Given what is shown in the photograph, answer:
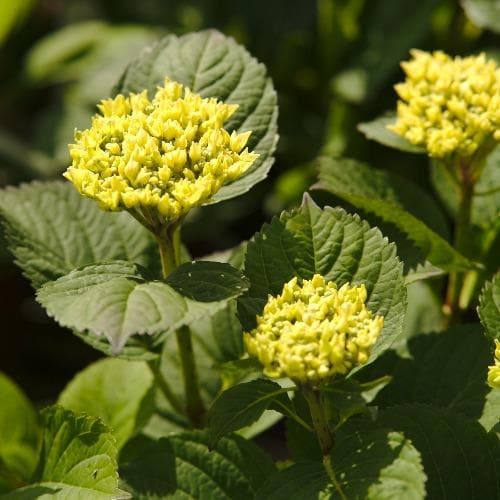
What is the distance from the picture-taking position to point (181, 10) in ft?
8.59

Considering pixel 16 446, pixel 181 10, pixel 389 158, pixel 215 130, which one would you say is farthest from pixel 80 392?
pixel 181 10

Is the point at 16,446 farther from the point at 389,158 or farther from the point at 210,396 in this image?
the point at 389,158

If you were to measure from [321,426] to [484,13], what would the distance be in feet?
3.53

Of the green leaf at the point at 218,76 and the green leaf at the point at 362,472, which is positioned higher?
the green leaf at the point at 218,76

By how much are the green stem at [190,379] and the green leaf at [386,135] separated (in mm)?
436

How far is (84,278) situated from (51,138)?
1.35 metres

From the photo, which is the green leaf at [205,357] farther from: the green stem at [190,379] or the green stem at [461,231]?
the green stem at [461,231]

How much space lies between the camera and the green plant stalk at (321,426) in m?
1.03

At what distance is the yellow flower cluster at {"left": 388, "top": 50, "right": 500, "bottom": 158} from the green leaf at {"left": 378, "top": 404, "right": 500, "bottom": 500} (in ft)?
1.24

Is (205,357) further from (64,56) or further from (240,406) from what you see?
(64,56)

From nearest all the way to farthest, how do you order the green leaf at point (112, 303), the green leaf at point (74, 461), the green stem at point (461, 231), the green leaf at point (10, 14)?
1. the green leaf at point (112, 303)
2. the green leaf at point (74, 461)
3. the green stem at point (461, 231)
4. the green leaf at point (10, 14)

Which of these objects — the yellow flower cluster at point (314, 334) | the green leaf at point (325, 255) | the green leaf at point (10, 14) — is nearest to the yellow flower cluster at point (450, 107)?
the green leaf at point (325, 255)

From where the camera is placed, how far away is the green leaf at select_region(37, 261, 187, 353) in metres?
0.94

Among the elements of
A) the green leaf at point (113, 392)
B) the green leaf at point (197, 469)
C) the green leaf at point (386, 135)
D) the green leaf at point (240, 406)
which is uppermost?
the green leaf at point (386, 135)
